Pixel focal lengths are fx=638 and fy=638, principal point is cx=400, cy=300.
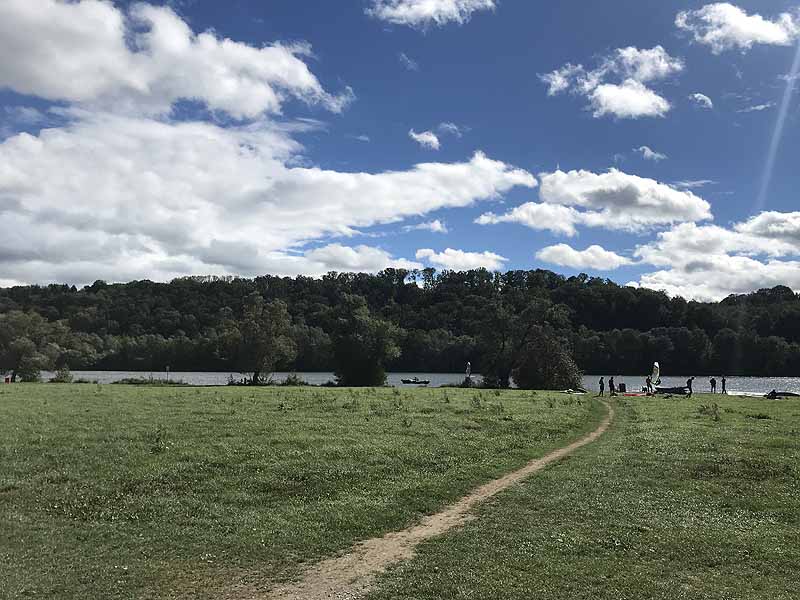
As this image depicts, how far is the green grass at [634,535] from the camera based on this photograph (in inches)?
403

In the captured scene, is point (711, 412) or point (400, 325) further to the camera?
point (400, 325)

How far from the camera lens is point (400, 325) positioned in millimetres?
146625

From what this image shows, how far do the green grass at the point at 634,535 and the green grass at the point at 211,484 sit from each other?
204cm

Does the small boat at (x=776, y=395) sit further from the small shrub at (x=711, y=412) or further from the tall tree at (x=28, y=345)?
the tall tree at (x=28, y=345)

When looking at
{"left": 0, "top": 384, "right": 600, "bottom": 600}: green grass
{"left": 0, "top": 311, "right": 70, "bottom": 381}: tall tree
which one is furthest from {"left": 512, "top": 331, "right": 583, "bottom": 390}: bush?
{"left": 0, "top": 311, "right": 70, "bottom": 381}: tall tree

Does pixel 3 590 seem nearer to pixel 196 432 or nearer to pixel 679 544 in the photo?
pixel 679 544

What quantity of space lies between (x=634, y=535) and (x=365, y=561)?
5.53 metres

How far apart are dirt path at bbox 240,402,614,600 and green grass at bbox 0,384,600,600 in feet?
1.48

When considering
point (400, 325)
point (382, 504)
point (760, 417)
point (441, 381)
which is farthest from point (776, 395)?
point (400, 325)

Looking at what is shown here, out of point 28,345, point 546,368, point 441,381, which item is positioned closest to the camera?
point 546,368

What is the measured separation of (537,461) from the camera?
21.2 m

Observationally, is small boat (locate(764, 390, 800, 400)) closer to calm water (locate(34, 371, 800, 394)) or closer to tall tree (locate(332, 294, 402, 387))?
calm water (locate(34, 371, 800, 394))

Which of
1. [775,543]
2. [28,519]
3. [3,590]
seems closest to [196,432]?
[28,519]

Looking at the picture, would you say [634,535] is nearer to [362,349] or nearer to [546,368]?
[546,368]
